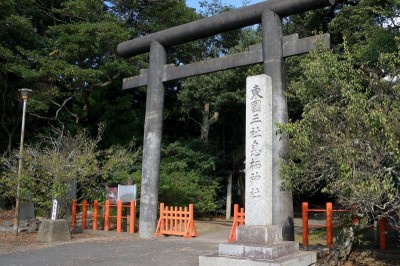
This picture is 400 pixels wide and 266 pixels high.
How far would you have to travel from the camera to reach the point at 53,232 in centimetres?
1197

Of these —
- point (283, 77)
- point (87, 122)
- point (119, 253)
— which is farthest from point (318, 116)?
point (87, 122)

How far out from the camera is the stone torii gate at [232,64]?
10.2m

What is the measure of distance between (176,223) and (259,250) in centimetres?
683

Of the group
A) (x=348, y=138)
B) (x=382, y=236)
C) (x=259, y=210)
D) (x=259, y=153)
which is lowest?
(x=382, y=236)

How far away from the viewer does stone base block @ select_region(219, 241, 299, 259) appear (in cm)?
666

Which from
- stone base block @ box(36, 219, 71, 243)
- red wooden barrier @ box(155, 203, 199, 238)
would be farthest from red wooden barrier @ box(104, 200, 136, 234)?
stone base block @ box(36, 219, 71, 243)

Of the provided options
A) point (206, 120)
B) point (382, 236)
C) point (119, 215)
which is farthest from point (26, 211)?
point (382, 236)

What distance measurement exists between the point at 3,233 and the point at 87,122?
9.94m

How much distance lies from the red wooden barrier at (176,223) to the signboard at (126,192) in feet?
6.65

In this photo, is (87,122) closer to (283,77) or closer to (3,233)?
(3,233)

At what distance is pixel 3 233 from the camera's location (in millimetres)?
13258

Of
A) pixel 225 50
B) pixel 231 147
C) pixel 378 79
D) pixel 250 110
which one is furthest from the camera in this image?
pixel 231 147

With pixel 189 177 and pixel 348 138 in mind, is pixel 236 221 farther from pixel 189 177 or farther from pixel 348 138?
pixel 189 177

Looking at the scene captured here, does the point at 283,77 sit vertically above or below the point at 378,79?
above
